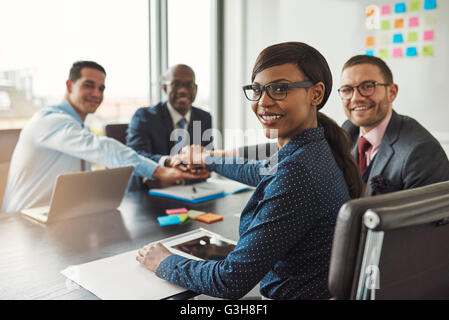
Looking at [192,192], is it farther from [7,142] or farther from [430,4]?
[430,4]

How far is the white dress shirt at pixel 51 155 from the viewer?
2.16 m

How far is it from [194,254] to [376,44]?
10.1 ft

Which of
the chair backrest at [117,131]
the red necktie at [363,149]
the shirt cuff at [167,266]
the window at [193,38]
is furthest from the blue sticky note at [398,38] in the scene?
the shirt cuff at [167,266]

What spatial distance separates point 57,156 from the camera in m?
2.30

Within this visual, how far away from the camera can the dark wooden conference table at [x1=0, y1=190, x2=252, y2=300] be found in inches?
43.8

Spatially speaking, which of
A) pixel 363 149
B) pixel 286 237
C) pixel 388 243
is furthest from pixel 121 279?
pixel 363 149

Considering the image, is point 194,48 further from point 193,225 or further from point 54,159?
point 193,225

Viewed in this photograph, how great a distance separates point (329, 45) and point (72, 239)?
10.7 ft

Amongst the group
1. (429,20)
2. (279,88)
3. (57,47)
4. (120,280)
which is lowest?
(120,280)

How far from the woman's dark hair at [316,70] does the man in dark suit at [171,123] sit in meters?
1.67

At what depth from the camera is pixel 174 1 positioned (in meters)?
4.08

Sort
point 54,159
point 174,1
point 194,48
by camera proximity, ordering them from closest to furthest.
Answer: point 54,159 → point 174,1 → point 194,48

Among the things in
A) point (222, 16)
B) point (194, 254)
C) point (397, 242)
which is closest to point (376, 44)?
point (222, 16)

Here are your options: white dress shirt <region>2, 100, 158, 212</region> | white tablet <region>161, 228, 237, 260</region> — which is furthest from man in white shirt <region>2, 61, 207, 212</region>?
white tablet <region>161, 228, 237, 260</region>
